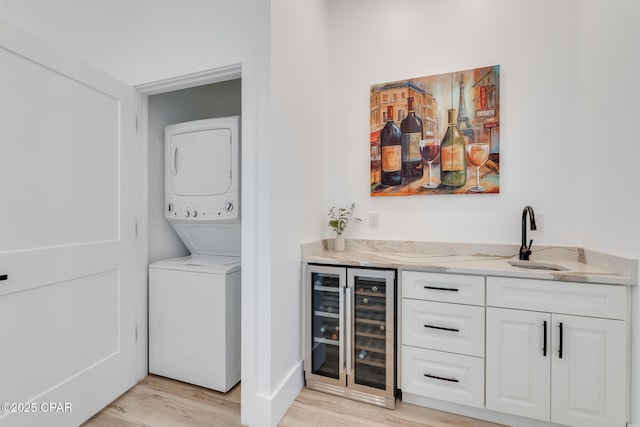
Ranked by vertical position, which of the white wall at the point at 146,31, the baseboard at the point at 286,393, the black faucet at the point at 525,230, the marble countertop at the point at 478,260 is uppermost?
the white wall at the point at 146,31

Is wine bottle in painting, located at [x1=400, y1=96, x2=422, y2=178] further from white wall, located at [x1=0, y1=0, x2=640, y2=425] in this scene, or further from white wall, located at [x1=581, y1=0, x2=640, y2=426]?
white wall, located at [x1=581, y1=0, x2=640, y2=426]

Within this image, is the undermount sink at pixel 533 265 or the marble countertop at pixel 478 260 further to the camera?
the undermount sink at pixel 533 265

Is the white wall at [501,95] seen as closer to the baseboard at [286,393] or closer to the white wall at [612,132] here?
the white wall at [612,132]

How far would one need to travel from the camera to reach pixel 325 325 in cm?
206

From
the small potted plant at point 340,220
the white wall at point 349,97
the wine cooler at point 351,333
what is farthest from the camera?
the small potted plant at point 340,220

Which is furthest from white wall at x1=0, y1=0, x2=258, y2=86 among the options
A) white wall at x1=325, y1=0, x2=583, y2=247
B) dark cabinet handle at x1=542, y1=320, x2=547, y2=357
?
dark cabinet handle at x1=542, y1=320, x2=547, y2=357

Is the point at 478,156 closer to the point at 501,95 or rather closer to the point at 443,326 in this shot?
the point at 501,95

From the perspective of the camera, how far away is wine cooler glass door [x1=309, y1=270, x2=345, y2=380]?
2.00m

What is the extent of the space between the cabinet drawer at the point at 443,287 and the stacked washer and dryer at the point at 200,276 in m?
1.16

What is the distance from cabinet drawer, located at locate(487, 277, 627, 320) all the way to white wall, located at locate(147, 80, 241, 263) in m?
2.34

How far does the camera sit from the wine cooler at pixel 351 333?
1.87 meters

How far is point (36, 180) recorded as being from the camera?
57.8 inches

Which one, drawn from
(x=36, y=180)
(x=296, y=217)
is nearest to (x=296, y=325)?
(x=296, y=217)

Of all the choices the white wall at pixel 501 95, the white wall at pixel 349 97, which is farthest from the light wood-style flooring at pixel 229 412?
the white wall at pixel 501 95
